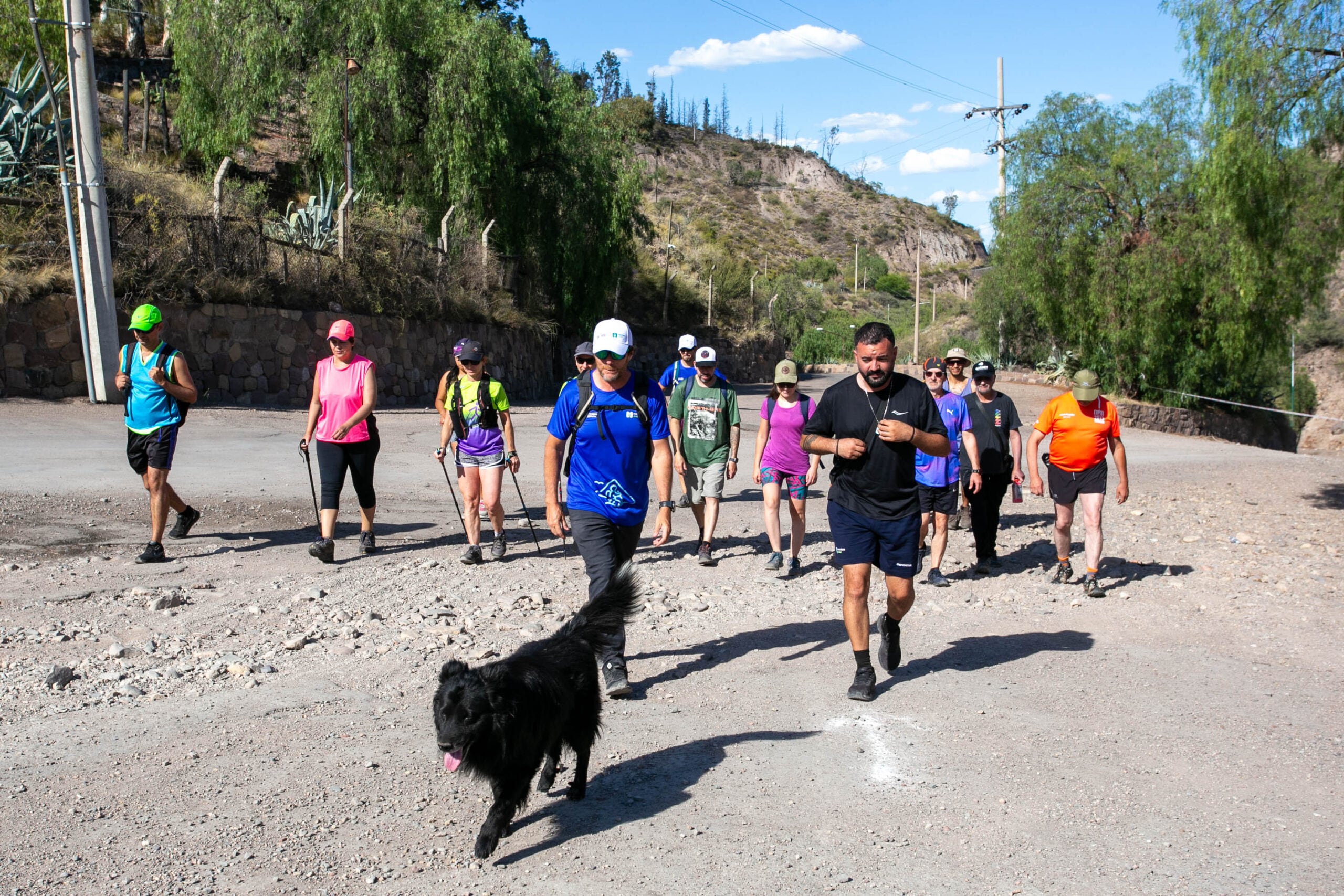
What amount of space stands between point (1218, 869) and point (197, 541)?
313 inches

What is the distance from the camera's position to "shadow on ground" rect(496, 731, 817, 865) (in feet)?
12.8

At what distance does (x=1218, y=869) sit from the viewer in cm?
364

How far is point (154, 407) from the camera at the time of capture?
26.4 ft

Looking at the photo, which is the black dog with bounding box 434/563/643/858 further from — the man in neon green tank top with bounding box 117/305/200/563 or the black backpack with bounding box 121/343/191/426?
the black backpack with bounding box 121/343/191/426

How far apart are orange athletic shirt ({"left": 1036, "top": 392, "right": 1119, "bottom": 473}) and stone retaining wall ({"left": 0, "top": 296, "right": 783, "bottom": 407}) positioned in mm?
13801

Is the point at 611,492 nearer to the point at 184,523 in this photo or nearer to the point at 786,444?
the point at 786,444

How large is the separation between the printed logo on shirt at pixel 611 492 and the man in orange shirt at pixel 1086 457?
13.5 ft

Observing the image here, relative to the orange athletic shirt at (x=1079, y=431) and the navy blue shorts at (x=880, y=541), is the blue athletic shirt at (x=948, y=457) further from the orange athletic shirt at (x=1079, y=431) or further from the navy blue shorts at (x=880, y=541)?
the navy blue shorts at (x=880, y=541)

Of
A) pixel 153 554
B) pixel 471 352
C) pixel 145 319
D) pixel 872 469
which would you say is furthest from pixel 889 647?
pixel 145 319

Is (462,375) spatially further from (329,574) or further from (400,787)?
(400,787)

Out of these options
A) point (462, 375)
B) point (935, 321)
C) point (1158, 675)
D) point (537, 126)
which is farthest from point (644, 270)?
point (1158, 675)

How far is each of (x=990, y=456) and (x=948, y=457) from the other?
1.06 metres

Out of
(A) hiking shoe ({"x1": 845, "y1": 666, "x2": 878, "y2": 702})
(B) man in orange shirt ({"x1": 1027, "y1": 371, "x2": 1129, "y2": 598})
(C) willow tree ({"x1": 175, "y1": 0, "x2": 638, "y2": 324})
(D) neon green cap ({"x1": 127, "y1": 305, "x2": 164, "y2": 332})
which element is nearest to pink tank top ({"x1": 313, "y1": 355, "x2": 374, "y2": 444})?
(D) neon green cap ({"x1": 127, "y1": 305, "x2": 164, "y2": 332})

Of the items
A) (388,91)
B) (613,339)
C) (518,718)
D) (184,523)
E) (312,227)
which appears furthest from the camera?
(388,91)
